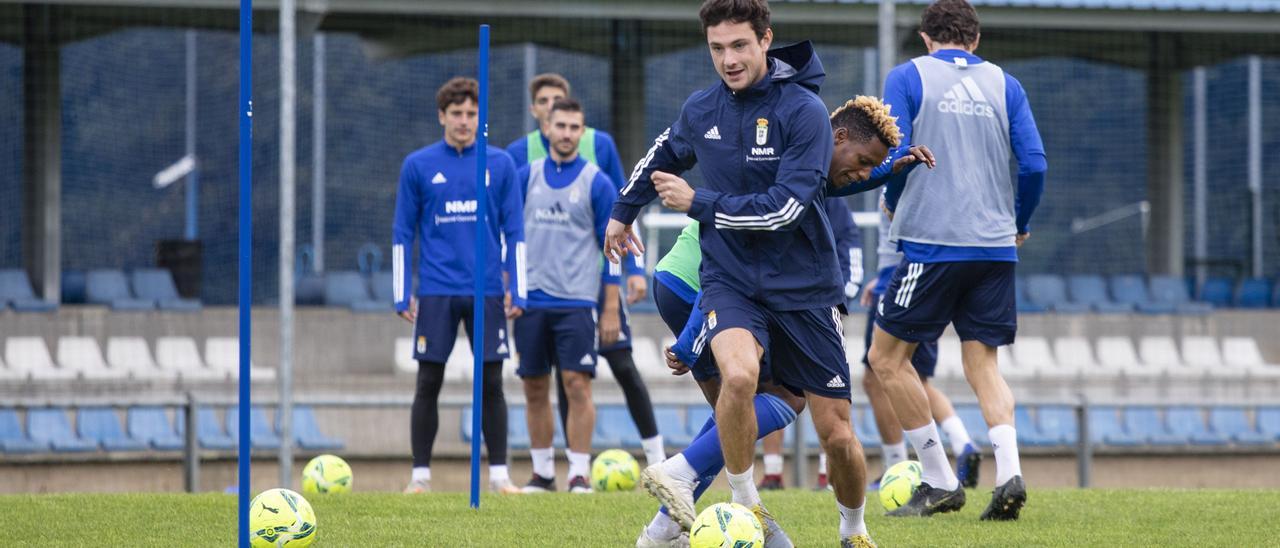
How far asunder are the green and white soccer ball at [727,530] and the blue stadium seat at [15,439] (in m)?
9.06

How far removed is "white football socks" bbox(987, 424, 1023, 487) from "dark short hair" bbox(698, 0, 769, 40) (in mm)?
2117

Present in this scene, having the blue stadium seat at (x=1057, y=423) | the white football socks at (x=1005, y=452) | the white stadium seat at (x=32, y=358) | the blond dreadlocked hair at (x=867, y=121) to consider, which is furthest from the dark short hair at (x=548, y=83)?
the white stadium seat at (x=32, y=358)

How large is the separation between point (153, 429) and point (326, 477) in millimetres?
5362

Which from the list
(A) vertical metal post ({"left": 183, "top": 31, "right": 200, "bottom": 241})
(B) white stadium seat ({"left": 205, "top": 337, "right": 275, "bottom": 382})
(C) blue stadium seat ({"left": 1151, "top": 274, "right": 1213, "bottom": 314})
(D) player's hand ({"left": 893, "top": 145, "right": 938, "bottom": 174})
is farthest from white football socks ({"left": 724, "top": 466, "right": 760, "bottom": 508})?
(A) vertical metal post ({"left": 183, "top": 31, "right": 200, "bottom": 241})

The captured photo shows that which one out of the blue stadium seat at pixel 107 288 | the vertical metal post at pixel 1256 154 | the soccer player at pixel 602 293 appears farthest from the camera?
the vertical metal post at pixel 1256 154

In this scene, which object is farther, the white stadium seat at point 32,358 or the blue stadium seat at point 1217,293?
the blue stadium seat at point 1217,293

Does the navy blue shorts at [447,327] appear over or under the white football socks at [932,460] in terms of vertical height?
over

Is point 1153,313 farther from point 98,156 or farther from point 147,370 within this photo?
point 98,156

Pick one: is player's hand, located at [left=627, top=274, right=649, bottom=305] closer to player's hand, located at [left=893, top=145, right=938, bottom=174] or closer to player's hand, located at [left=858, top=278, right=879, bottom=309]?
player's hand, located at [left=858, top=278, right=879, bottom=309]

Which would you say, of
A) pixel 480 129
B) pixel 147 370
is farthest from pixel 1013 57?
pixel 480 129

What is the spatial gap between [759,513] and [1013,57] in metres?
19.9

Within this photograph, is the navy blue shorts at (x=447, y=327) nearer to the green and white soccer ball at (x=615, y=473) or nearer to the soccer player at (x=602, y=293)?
the soccer player at (x=602, y=293)

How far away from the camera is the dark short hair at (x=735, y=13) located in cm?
518

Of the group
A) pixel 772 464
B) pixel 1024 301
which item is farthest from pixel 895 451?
pixel 1024 301
